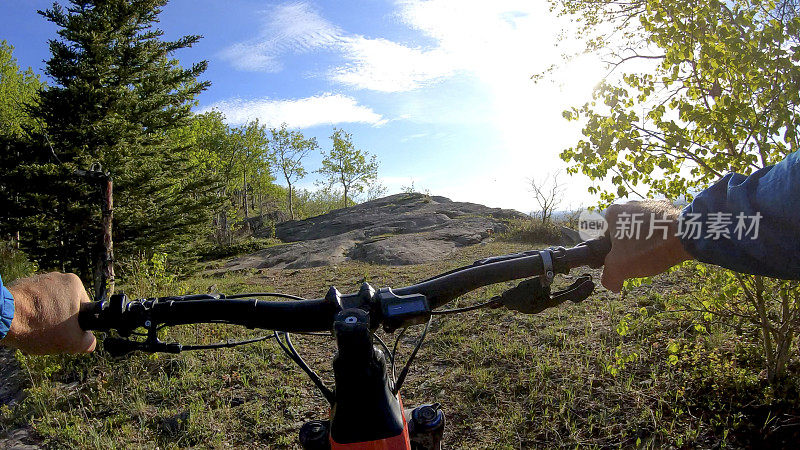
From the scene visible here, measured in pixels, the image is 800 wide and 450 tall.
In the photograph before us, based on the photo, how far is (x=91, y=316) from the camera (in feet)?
4.88

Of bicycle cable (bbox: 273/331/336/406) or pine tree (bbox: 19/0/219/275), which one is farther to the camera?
pine tree (bbox: 19/0/219/275)

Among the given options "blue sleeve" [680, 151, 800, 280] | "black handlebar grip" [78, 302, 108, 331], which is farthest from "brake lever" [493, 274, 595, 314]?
"black handlebar grip" [78, 302, 108, 331]

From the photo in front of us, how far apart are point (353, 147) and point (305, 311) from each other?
2054 inches

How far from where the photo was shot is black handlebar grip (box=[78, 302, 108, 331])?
58.2 inches

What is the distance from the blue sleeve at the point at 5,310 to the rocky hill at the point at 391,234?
1274 cm

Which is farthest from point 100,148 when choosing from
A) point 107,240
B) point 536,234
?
point 536,234

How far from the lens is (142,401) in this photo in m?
4.51

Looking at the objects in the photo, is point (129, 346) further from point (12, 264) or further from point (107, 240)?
point (12, 264)

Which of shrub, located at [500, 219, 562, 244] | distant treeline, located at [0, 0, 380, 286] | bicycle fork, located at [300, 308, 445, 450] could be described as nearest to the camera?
bicycle fork, located at [300, 308, 445, 450]

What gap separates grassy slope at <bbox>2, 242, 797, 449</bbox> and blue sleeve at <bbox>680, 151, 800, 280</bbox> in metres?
2.42

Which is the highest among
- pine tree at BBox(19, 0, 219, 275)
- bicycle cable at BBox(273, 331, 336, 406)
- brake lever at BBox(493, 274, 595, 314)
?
pine tree at BBox(19, 0, 219, 275)

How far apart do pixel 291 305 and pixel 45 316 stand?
822mm

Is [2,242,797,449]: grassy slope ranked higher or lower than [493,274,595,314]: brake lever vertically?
lower

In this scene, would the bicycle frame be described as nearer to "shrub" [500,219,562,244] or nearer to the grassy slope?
the grassy slope
